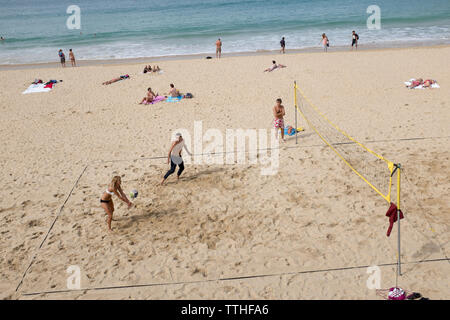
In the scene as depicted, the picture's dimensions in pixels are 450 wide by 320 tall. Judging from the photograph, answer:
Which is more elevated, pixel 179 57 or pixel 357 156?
pixel 179 57

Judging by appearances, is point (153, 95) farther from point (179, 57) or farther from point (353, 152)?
point (179, 57)

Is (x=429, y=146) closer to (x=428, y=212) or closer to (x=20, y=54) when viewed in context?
(x=428, y=212)

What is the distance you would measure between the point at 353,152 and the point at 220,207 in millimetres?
4023

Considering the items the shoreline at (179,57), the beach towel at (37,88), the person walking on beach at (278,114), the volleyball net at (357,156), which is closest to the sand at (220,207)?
the volleyball net at (357,156)

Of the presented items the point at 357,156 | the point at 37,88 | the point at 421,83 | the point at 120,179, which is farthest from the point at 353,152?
the point at 37,88

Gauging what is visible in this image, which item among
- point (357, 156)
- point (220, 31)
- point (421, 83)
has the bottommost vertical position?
point (357, 156)

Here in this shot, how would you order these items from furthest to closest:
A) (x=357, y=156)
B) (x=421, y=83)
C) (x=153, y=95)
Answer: (x=153, y=95) < (x=421, y=83) < (x=357, y=156)

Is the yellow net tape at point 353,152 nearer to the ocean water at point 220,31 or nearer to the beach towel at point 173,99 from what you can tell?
the beach towel at point 173,99

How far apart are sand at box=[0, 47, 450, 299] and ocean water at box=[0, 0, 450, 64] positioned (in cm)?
1567

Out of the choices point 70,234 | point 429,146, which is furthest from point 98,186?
point 429,146

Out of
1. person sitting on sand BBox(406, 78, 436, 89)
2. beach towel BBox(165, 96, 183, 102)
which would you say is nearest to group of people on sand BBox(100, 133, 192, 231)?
beach towel BBox(165, 96, 183, 102)

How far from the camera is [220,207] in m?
7.19

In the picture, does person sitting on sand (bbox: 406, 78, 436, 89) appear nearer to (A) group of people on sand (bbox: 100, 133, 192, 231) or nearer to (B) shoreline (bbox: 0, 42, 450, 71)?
(A) group of people on sand (bbox: 100, 133, 192, 231)

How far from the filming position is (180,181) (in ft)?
27.2
